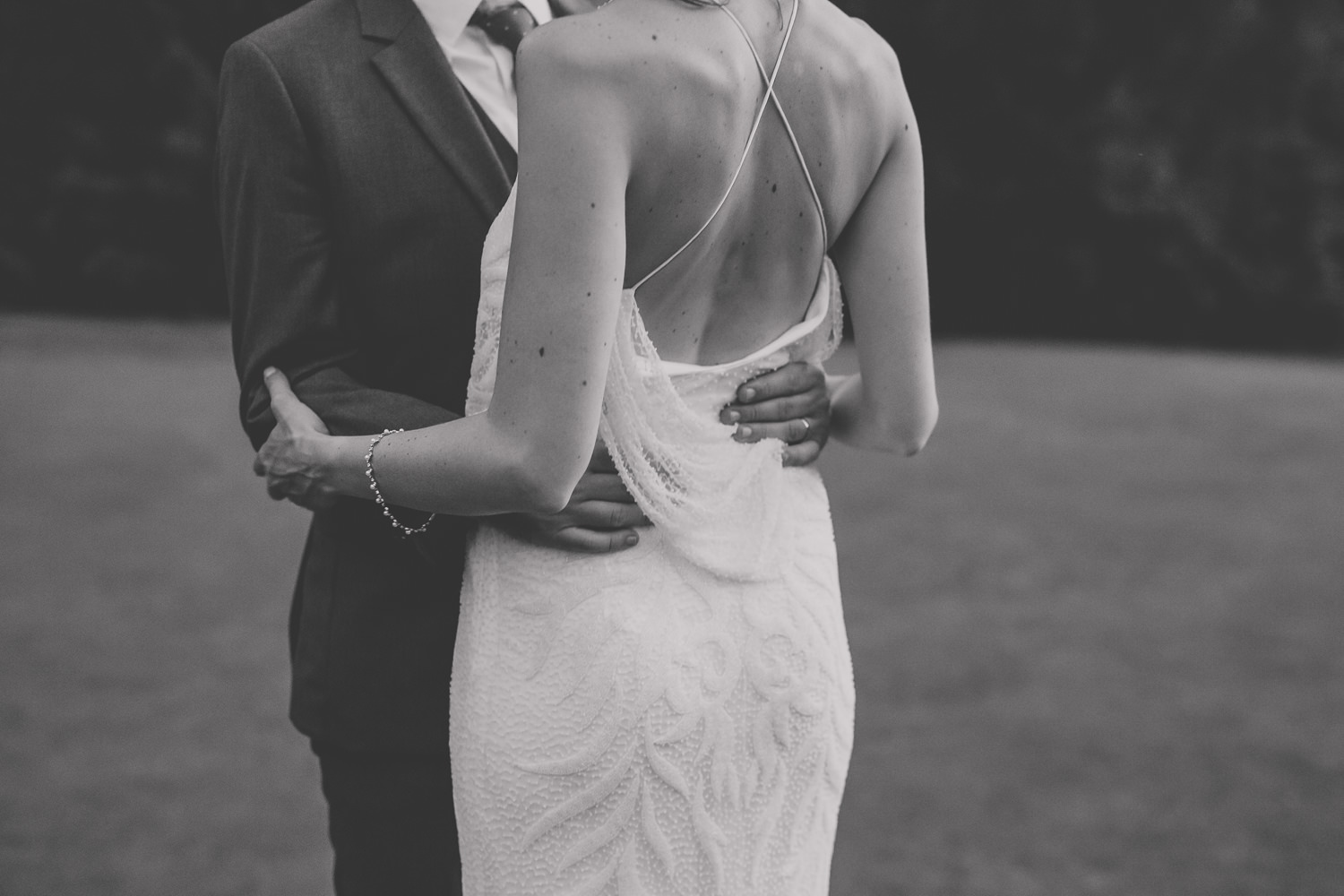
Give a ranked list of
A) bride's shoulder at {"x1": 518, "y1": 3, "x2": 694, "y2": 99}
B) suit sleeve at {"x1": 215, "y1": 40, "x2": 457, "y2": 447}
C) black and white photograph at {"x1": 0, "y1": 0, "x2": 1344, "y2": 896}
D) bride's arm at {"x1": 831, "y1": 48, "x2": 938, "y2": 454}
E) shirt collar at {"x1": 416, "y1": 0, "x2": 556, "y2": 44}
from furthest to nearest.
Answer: shirt collar at {"x1": 416, "y1": 0, "x2": 556, "y2": 44}, suit sleeve at {"x1": 215, "y1": 40, "x2": 457, "y2": 447}, bride's arm at {"x1": 831, "y1": 48, "x2": 938, "y2": 454}, black and white photograph at {"x1": 0, "y1": 0, "x2": 1344, "y2": 896}, bride's shoulder at {"x1": 518, "y1": 3, "x2": 694, "y2": 99}

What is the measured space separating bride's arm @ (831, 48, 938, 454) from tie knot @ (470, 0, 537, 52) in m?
0.55

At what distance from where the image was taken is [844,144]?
59.6 inches

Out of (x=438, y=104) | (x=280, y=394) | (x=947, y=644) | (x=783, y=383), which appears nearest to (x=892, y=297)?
(x=783, y=383)

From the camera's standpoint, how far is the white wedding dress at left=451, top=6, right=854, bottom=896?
1521 millimetres

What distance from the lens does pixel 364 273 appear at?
5.86ft

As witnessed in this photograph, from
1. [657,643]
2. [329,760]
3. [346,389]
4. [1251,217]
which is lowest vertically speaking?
[1251,217]

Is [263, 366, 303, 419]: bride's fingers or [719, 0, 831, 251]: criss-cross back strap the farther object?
[263, 366, 303, 419]: bride's fingers

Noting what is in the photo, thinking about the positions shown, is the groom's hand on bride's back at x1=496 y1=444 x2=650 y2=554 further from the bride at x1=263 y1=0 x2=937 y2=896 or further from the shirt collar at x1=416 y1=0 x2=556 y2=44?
the shirt collar at x1=416 y1=0 x2=556 y2=44

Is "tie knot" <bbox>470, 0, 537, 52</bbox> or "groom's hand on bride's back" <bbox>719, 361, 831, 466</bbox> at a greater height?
"tie knot" <bbox>470, 0, 537, 52</bbox>

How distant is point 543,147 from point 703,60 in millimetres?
174

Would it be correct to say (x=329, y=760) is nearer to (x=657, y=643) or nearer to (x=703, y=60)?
(x=657, y=643)

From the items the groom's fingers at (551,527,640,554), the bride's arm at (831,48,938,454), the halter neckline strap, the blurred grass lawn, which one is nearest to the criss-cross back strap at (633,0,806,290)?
the halter neckline strap

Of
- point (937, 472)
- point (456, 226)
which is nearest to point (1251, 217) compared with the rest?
point (937, 472)

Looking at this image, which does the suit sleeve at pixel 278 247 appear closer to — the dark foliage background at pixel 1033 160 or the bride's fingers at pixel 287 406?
the bride's fingers at pixel 287 406
